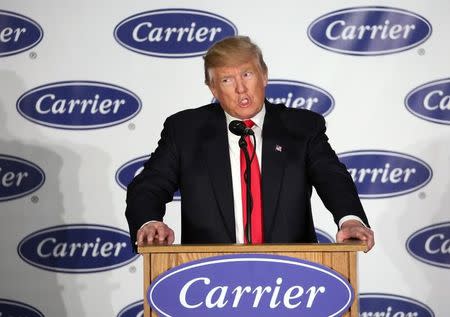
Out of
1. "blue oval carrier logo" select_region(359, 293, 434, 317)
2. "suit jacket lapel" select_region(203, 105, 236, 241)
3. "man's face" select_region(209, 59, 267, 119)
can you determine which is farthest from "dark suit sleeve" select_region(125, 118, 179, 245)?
"blue oval carrier logo" select_region(359, 293, 434, 317)

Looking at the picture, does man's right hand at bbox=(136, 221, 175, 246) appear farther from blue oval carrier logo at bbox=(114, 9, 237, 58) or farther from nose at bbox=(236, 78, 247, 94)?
blue oval carrier logo at bbox=(114, 9, 237, 58)

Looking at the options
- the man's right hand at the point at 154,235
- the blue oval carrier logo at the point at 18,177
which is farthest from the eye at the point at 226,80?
the blue oval carrier logo at the point at 18,177

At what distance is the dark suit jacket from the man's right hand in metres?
0.19

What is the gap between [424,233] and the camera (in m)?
4.08

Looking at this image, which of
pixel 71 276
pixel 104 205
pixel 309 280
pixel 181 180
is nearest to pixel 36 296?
Result: pixel 71 276

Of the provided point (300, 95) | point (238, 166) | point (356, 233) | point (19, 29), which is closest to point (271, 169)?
point (238, 166)

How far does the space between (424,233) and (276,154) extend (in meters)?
1.68

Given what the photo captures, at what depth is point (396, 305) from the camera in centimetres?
410

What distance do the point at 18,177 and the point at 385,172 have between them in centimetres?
184

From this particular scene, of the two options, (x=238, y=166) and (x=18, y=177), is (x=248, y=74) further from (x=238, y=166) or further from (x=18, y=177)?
(x=18, y=177)

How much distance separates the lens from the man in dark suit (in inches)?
103

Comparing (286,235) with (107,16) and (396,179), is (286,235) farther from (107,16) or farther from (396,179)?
(107,16)

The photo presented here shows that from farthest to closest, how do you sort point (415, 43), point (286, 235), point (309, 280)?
point (415, 43) < point (286, 235) < point (309, 280)

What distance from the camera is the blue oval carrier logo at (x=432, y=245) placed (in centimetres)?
408
